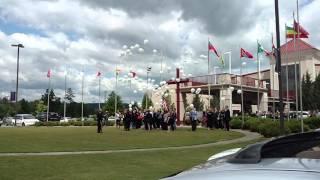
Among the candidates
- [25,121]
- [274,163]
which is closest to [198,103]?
[25,121]

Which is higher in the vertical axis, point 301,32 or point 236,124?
point 301,32

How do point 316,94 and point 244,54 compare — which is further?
point 316,94

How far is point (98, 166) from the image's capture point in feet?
53.7

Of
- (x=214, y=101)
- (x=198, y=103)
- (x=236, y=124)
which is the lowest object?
(x=236, y=124)

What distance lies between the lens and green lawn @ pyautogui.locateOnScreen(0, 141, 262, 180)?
14.2 meters

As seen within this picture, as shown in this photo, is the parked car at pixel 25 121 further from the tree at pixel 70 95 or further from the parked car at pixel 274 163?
the parked car at pixel 274 163

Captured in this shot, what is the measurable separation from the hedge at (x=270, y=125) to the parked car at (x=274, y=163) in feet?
83.8

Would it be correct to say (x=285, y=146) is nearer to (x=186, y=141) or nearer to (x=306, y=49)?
→ (x=186, y=141)

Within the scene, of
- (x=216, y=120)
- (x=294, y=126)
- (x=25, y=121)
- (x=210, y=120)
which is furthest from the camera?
(x=25, y=121)

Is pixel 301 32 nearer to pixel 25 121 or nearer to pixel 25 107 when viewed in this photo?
pixel 25 121

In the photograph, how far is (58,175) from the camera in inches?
563

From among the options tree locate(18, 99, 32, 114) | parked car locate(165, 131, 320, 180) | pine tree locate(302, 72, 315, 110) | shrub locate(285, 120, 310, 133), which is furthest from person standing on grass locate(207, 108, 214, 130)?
tree locate(18, 99, 32, 114)

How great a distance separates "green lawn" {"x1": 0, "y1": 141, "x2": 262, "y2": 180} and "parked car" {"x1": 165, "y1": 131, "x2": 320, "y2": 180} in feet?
32.1

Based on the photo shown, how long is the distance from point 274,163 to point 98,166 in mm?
14276
